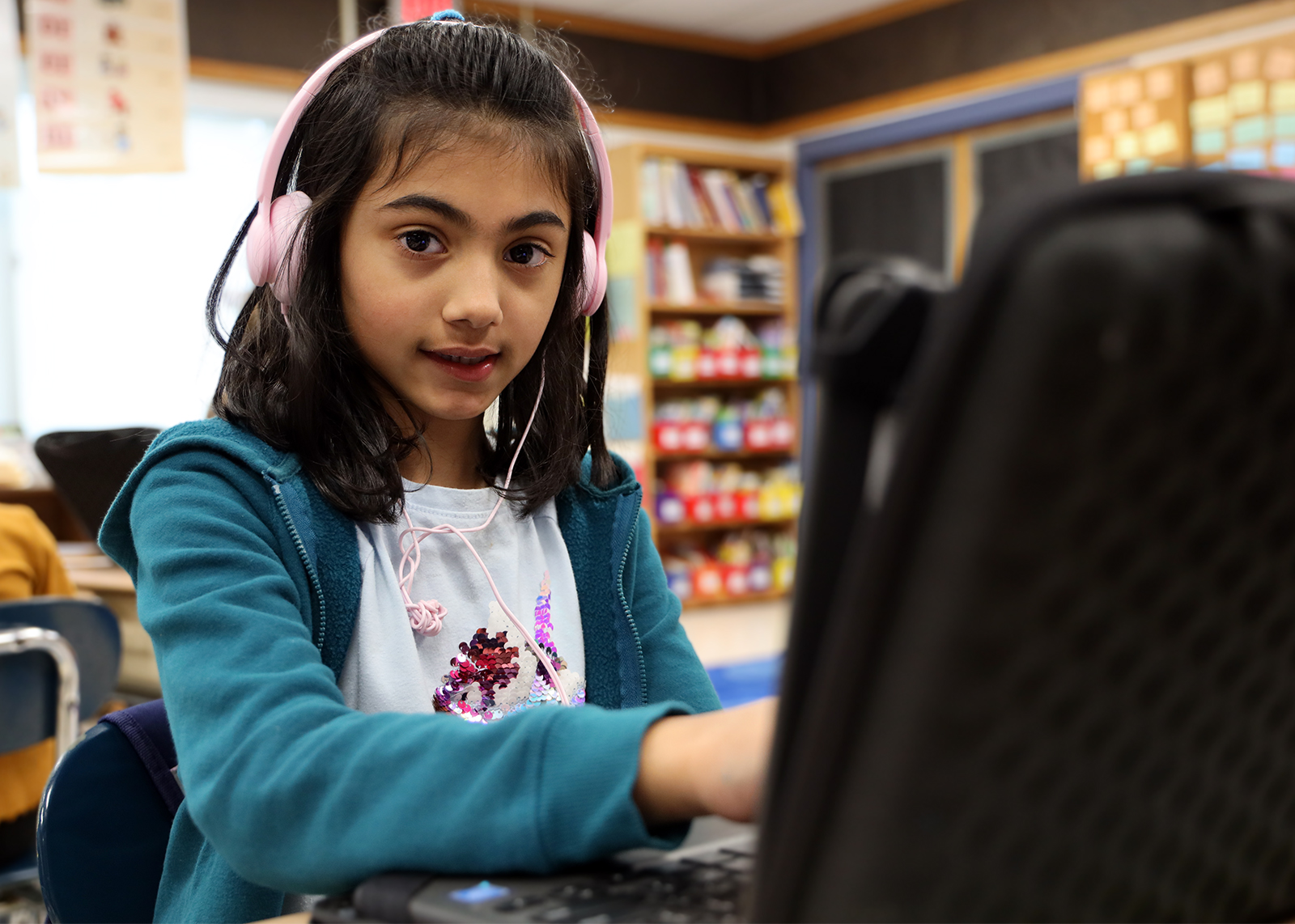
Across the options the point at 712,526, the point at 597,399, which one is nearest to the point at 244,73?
the point at 712,526

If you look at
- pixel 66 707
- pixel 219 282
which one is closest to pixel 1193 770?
pixel 219 282

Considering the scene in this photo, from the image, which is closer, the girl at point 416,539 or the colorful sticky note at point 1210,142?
the girl at point 416,539

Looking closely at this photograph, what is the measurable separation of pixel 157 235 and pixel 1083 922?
516 centimetres

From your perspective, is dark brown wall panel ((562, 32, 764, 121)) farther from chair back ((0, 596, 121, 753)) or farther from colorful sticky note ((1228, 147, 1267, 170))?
chair back ((0, 596, 121, 753))

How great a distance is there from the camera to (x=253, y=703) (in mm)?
544

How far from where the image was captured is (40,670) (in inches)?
62.9

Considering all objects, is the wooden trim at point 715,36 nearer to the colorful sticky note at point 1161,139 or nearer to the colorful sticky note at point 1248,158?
the colorful sticky note at point 1161,139

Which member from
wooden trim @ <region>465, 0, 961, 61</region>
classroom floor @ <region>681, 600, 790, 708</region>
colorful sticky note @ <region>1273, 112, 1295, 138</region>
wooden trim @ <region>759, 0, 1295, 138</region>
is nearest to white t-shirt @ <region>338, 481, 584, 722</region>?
classroom floor @ <region>681, 600, 790, 708</region>

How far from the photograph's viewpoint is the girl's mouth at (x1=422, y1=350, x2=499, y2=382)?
868mm

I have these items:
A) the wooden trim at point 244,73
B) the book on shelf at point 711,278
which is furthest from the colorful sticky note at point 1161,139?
the wooden trim at point 244,73

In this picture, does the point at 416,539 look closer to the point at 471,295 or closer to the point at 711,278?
the point at 471,295

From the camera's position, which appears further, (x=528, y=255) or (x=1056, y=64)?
(x=1056, y=64)

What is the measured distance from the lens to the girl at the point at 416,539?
0.48 meters

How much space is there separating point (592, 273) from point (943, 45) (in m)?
5.17
